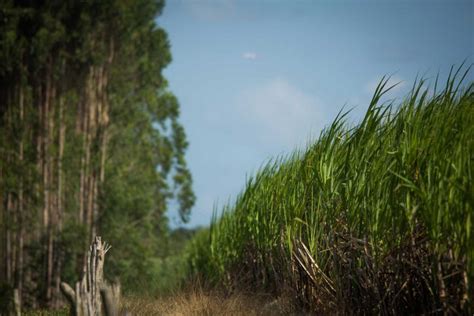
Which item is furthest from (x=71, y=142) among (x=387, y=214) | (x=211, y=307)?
(x=387, y=214)

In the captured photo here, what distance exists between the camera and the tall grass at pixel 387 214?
128 inches

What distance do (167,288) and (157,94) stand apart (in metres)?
13.2

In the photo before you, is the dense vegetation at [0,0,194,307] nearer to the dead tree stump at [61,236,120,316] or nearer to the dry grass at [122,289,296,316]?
the dry grass at [122,289,296,316]

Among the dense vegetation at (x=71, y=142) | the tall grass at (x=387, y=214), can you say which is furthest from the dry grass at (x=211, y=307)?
the dense vegetation at (x=71, y=142)

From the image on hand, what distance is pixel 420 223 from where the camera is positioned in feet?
12.0

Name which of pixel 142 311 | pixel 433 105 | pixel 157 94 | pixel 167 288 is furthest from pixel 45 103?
pixel 433 105

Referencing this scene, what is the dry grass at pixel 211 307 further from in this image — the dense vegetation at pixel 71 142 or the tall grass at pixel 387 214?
the dense vegetation at pixel 71 142

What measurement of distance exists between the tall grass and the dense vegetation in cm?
768

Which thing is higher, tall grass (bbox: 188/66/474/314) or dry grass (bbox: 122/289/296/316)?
tall grass (bbox: 188/66/474/314)

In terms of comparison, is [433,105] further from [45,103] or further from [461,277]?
[45,103]

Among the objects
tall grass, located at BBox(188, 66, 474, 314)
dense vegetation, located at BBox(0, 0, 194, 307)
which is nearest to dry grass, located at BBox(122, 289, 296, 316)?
tall grass, located at BBox(188, 66, 474, 314)

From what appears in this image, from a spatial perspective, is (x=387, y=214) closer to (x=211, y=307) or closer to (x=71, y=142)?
(x=211, y=307)

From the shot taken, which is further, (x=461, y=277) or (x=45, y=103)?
(x=45, y=103)

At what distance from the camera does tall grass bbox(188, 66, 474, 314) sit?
325cm
